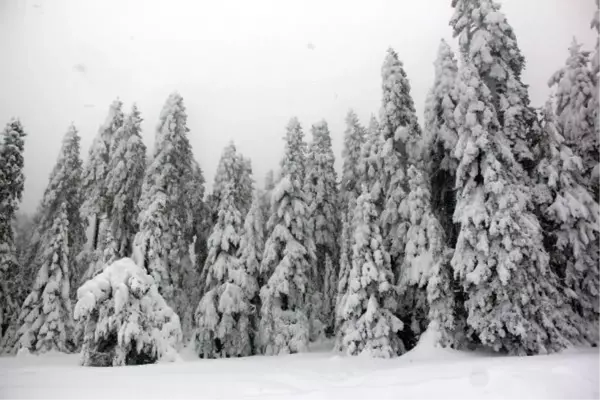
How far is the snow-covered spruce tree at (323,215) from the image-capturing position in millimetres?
29609

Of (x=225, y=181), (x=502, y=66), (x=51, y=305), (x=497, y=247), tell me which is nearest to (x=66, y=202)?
(x=51, y=305)

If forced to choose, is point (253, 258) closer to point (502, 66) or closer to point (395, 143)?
point (395, 143)

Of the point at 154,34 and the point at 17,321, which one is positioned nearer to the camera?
the point at 154,34

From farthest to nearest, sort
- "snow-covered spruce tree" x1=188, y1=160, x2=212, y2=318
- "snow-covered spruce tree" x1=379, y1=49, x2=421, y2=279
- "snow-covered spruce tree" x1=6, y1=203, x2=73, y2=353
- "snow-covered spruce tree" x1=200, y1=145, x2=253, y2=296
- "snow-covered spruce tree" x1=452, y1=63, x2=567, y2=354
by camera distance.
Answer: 1. "snow-covered spruce tree" x1=188, y1=160, x2=212, y2=318
2. "snow-covered spruce tree" x1=200, y1=145, x2=253, y2=296
3. "snow-covered spruce tree" x1=6, y1=203, x2=73, y2=353
4. "snow-covered spruce tree" x1=379, y1=49, x2=421, y2=279
5. "snow-covered spruce tree" x1=452, y1=63, x2=567, y2=354

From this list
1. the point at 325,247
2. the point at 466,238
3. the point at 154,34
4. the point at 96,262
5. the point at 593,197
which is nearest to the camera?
the point at 466,238

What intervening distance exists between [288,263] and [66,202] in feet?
52.7

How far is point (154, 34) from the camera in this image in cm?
1884

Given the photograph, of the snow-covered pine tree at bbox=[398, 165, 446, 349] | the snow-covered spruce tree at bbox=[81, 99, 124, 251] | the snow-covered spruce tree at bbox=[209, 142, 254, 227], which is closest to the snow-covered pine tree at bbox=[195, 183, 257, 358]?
the snow-covered spruce tree at bbox=[209, 142, 254, 227]

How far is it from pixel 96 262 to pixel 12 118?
29.8 feet

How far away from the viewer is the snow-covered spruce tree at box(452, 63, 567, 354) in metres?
14.8

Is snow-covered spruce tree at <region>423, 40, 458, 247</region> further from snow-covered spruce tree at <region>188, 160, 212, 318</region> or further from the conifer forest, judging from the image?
snow-covered spruce tree at <region>188, 160, 212, 318</region>

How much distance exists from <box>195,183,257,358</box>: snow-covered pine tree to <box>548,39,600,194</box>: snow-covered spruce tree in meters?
17.7

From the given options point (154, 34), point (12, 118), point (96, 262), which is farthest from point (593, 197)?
point (12, 118)

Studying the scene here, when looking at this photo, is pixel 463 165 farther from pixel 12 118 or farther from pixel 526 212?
pixel 12 118
